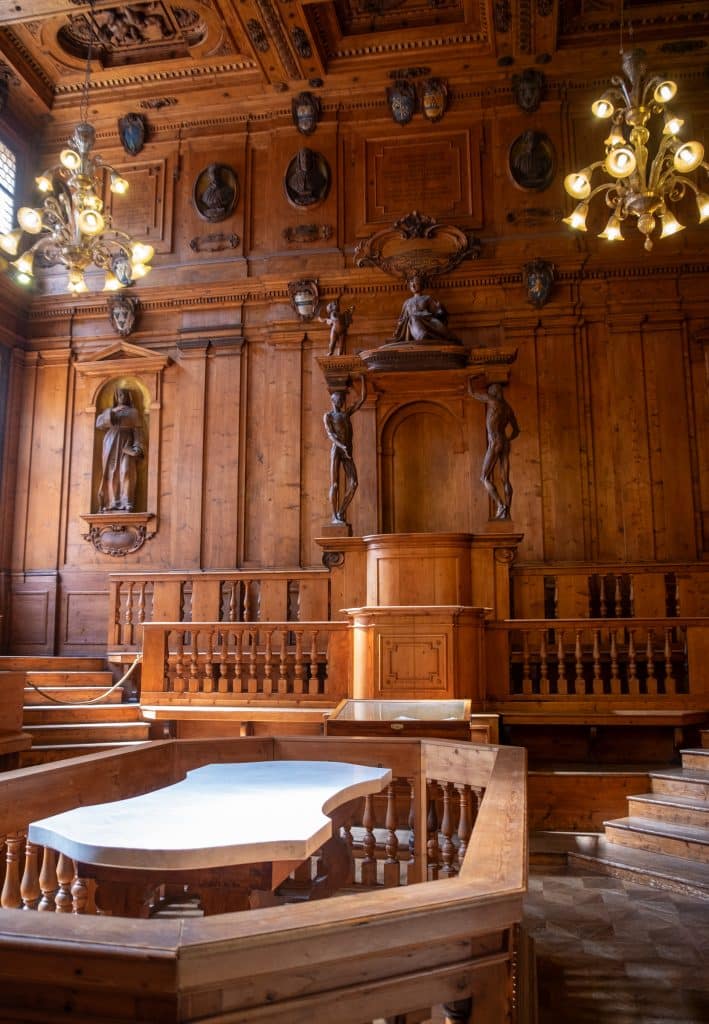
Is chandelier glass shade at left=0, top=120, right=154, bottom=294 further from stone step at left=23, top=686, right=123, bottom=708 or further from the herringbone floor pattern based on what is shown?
the herringbone floor pattern

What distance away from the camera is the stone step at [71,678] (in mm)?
7629

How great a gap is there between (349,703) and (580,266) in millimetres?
6177

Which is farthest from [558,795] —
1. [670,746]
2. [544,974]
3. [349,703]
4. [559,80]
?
[559,80]

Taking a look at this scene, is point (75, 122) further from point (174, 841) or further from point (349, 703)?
point (174, 841)

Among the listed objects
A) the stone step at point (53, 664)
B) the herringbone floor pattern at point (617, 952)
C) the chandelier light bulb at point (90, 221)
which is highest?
the chandelier light bulb at point (90, 221)

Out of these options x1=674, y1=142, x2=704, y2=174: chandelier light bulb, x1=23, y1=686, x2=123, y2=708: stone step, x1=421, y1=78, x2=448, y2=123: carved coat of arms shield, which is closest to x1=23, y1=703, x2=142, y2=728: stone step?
x1=23, y1=686, x2=123, y2=708: stone step

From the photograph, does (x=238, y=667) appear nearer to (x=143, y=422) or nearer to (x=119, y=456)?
(x=119, y=456)

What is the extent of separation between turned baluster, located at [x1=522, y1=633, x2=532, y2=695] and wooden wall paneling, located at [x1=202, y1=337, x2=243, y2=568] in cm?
383

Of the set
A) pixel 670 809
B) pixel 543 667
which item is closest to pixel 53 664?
pixel 543 667

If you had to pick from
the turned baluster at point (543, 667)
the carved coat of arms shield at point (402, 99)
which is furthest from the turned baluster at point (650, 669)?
the carved coat of arms shield at point (402, 99)

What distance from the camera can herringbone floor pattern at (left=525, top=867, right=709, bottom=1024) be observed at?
111 inches

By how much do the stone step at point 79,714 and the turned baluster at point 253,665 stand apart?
98cm

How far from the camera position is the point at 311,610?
24.8 ft

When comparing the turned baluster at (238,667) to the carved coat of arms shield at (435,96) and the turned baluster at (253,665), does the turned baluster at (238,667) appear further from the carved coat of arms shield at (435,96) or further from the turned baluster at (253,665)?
the carved coat of arms shield at (435,96)
